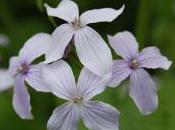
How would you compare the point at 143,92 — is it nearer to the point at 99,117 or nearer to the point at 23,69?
the point at 99,117

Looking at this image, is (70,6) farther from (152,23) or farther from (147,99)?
(152,23)

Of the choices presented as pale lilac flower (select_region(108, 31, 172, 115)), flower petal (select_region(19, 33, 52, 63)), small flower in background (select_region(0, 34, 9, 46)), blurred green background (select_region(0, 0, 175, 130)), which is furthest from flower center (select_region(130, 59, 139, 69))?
small flower in background (select_region(0, 34, 9, 46))

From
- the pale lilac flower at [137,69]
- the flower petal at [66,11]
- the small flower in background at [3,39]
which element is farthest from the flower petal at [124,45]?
the small flower in background at [3,39]

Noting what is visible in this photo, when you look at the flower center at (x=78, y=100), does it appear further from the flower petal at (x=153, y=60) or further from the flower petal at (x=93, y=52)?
the flower petal at (x=153, y=60)

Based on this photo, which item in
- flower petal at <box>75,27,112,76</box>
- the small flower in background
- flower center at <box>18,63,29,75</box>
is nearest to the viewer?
flower petal at <box>75,27,112,76</box>

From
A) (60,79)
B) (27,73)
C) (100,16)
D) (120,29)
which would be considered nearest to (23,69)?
(27,73)

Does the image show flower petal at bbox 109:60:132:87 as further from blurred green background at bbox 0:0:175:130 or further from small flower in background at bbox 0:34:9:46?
small flower in background at bbox 0:34:9:46
